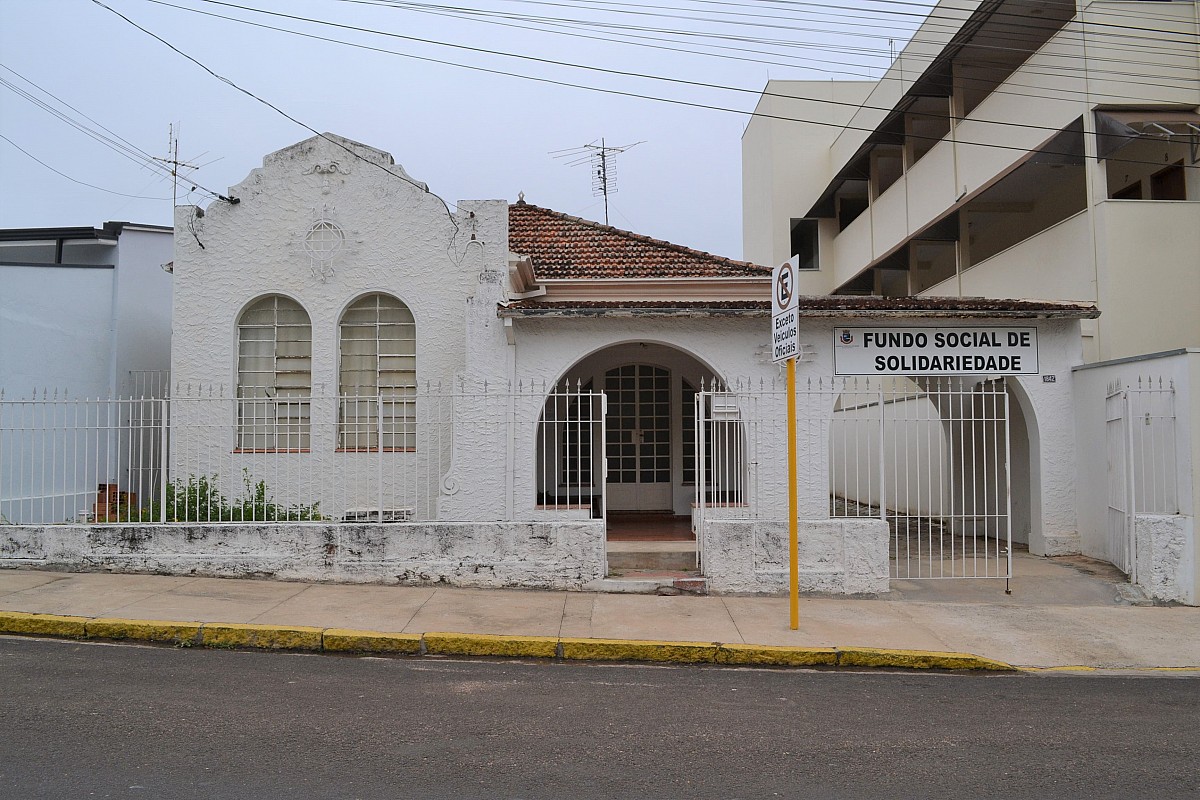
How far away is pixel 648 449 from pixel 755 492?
4281mm

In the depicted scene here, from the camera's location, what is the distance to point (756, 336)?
11016 millimetres

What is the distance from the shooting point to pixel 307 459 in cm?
1136

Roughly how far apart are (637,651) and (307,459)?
6147 mm

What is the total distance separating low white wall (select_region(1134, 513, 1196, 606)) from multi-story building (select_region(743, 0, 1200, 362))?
161 inches

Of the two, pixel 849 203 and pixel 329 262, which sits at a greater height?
pixel 849 203

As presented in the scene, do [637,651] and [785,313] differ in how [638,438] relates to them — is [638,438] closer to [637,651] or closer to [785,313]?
[785,313]

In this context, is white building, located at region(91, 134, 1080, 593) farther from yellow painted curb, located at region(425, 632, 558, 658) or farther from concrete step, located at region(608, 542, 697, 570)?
yellow painted curb, located at region(425, 632, 558, 658)

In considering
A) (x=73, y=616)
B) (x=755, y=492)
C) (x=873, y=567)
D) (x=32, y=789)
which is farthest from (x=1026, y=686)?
(x=73, y=616)

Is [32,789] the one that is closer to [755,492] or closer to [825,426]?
[755,492]

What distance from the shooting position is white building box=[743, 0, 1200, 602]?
9.31 metres

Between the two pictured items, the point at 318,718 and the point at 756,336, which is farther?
the point at 756,336

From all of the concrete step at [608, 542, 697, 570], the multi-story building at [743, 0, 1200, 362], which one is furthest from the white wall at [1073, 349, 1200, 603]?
the concrete step at [608, 542, 697, 570]

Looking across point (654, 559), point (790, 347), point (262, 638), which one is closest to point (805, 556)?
point (654, 559)

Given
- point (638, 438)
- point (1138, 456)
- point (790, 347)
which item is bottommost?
point (1138, 456)
